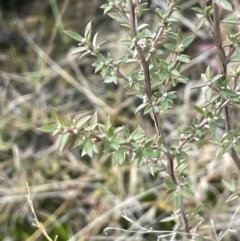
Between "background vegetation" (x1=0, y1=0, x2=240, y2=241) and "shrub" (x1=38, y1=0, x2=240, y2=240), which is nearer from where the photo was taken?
"shrub" (x1=38, y1=0, x2=240, y2=240)

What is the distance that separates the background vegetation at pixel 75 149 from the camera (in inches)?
45.6

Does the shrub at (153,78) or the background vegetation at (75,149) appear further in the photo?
the background vegetation at (75,149)

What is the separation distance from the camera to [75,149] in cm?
130

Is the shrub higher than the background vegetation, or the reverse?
the shrub

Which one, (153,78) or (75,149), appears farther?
(75,149)

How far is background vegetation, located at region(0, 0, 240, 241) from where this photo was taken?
3.80ft

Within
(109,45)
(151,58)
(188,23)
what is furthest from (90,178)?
(151,58)

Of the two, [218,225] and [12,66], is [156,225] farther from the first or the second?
[12,66]

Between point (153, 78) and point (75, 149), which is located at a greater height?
point (153, 78)

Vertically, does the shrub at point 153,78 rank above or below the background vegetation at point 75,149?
above

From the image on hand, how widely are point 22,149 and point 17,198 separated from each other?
0.52 feet

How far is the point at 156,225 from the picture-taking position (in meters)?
1.14

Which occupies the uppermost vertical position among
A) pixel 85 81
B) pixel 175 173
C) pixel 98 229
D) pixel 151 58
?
pixel 151 58

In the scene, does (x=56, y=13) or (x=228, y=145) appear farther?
(x=56, y=13)
